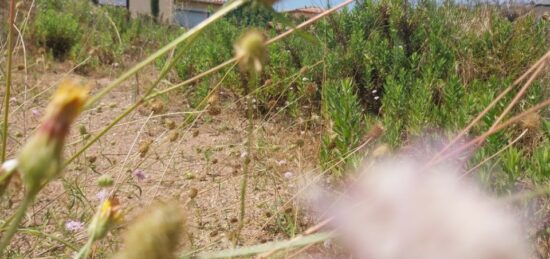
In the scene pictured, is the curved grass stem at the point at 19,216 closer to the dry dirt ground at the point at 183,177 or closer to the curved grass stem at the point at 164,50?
the curved grass stem at the point at 164,50

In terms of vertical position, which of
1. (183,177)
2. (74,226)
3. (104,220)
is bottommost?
(183,177)

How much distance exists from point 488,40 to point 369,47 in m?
0.54

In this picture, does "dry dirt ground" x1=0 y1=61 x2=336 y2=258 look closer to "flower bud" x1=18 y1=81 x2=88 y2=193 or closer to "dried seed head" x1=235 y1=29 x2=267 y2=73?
"dried seed head" x1=235 y1=29 x2=267 y2=73

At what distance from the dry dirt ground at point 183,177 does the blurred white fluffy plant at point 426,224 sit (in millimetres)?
639

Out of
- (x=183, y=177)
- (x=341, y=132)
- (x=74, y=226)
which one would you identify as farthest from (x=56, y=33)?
(x=74, y=226)

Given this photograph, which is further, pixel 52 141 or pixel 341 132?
pixel 341 132

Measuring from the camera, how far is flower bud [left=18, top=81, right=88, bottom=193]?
0.34 metres

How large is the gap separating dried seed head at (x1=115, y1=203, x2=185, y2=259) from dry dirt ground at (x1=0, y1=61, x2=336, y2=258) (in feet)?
2.75

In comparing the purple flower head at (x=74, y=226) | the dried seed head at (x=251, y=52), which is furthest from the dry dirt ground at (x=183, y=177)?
the dried seed head at (x=251, y=52)

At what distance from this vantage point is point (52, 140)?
34cm

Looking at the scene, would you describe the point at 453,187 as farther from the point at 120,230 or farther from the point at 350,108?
the point at 350,108

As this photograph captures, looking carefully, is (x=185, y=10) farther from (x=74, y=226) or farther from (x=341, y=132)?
(x=74, y=226)

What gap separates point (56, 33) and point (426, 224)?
12.7 feet

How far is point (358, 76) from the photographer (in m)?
2.57
